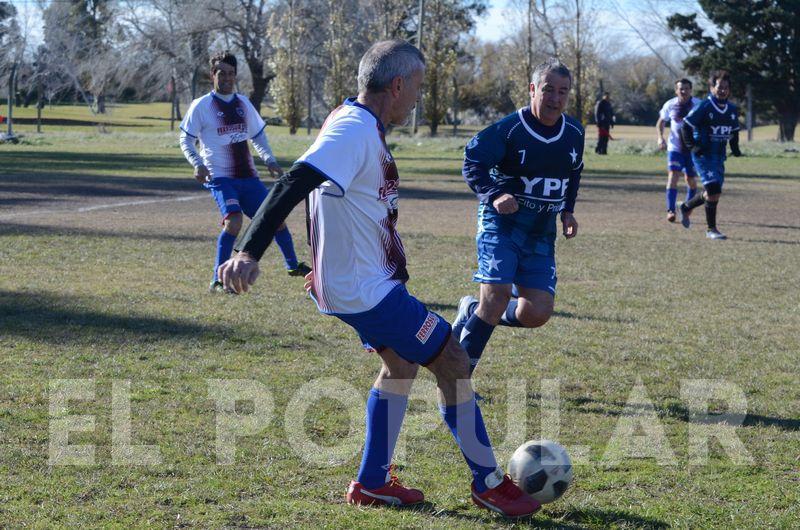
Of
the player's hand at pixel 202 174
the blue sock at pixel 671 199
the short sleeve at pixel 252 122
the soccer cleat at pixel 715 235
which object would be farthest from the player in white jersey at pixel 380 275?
the blue sock at pixel 671 199

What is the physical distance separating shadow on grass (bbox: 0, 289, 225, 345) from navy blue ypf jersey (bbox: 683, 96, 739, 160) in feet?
26.4

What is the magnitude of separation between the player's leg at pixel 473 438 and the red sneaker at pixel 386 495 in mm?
256

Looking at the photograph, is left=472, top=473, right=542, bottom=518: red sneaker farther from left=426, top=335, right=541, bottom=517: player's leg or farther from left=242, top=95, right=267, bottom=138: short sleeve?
left=242, top=95, right=267, bottom=138: short sleeve

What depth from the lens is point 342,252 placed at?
3.96 metres

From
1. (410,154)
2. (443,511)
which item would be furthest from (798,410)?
(410,154)

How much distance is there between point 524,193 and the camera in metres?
5.74

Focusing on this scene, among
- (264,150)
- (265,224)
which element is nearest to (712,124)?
(264,150)

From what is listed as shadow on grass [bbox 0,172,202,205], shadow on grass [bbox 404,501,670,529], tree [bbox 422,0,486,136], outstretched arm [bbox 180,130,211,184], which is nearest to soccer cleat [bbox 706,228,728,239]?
outstretched arm [bbox 180,130,211,184]

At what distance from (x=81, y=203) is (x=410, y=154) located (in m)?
21.4

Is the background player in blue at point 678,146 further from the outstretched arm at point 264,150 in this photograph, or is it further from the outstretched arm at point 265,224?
Answer: the outstretched arm at point 265,224

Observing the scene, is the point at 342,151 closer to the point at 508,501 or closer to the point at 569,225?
the point at 508,501

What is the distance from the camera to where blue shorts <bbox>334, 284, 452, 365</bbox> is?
3.96 m

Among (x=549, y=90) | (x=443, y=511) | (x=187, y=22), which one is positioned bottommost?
(x=443, y=511)

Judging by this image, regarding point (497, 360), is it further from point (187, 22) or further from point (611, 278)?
point (187, 22)
